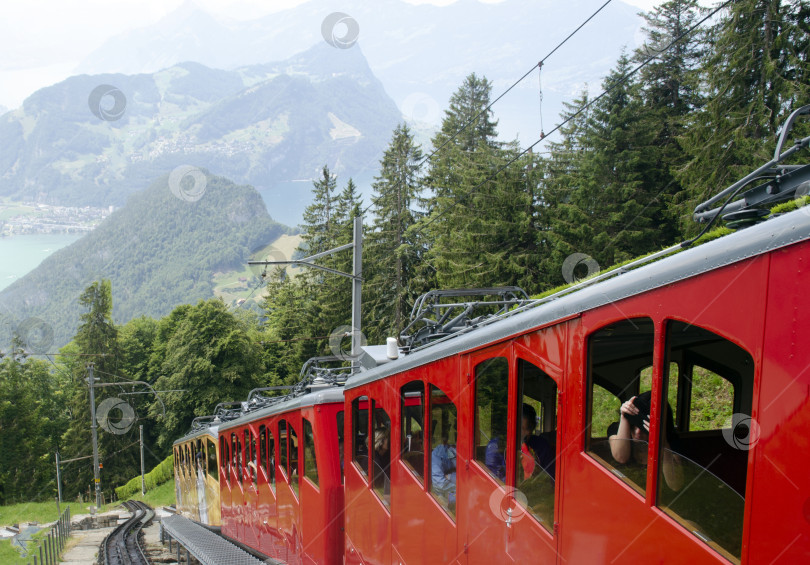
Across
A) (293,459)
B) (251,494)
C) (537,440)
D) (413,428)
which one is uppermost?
(537,440)

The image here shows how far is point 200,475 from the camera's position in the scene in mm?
18375

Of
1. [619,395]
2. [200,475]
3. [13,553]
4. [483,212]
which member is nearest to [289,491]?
[619,395]

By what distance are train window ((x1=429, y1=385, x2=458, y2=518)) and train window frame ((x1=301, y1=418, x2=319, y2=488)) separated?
3.56 m

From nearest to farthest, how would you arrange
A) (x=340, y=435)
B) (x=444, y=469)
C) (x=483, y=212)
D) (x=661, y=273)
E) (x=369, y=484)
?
(x=661, y=273)
(x=444, y=469)
(x=369, y=484)
(x=340, y=435)
(x=483, y=212)

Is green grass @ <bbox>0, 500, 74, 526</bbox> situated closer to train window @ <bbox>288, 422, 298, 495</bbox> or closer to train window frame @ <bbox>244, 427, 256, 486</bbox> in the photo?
train window frame @ <bbox>244, 427, 256, 486</bbox>

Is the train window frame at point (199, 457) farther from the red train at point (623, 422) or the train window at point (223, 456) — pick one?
the red train at point (623, 422)

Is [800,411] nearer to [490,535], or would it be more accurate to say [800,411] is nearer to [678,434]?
[678,434]

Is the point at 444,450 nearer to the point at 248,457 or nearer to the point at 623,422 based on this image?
the point at 623,422

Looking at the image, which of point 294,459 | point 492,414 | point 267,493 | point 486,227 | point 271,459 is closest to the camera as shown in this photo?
point 492,414

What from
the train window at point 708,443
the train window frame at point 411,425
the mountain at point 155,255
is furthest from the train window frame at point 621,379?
the mountain at point 155,255

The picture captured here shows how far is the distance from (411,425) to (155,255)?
561 feet

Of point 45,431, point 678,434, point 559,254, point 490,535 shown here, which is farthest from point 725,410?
point 45,431

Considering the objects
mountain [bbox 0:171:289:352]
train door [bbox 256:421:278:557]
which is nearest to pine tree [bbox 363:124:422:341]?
train door [bbox 256:421:278:557]

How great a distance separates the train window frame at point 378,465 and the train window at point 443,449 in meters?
1.05
